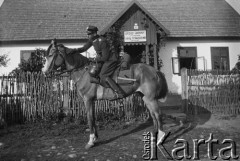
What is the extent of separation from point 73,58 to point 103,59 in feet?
2.80

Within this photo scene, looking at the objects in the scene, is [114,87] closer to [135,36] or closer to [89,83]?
[89,83]

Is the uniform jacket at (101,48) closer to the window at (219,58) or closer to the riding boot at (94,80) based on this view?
the riding boot at (94,80)

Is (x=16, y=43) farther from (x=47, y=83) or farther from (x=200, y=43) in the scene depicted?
(x=200, y=43)

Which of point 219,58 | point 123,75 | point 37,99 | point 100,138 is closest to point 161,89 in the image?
point 123,75

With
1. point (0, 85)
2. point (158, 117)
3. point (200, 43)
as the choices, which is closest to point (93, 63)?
point (158, 117)

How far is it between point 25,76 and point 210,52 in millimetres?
13922

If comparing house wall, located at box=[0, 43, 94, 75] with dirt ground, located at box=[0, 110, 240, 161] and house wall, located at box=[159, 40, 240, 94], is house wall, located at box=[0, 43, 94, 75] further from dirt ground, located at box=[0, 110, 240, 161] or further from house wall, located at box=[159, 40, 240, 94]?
dirt ground, located at box=[0, 110, 240, 161]

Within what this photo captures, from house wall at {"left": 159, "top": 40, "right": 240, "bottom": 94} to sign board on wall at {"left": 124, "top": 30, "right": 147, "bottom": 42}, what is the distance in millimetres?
2138

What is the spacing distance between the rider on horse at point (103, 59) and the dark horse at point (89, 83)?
0.77 ft

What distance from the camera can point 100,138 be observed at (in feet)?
21.0

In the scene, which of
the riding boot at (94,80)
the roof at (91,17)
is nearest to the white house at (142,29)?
the roof at (91,17)

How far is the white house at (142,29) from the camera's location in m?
15.6

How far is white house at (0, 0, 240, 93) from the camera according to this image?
15.6 meters

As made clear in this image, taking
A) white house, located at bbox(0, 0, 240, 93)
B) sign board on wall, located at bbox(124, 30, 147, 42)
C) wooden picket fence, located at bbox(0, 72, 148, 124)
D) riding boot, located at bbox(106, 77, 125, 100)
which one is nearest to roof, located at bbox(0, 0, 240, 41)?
white house, located at bbox(0, 0, 240, 93)
